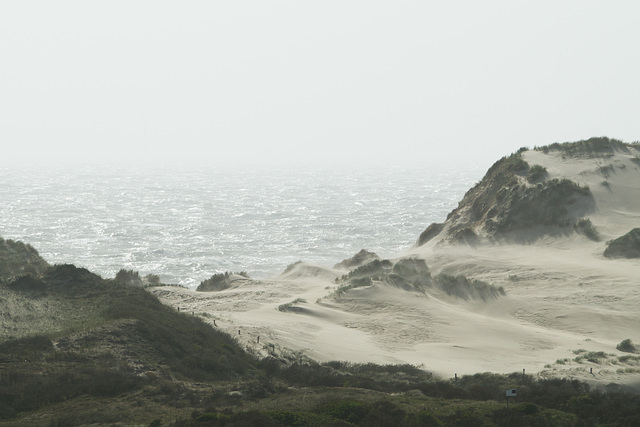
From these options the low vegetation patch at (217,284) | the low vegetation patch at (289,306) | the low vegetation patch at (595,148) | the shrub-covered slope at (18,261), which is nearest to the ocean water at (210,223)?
the shrub-covered slope at (18,261)

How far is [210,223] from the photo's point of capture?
7600cm

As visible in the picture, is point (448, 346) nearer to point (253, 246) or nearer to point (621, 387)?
point (621, 387)

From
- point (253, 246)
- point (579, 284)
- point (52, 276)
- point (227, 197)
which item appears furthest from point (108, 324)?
point (227, 197)

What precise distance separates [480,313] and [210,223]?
4965 centimetres

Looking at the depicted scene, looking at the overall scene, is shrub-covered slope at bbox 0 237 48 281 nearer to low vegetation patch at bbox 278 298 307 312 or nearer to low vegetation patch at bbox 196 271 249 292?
low vegetation patch at bbox 196 271 249 292

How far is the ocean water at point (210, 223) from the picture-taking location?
54.9 metres

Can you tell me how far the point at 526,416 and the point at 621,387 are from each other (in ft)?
20.1

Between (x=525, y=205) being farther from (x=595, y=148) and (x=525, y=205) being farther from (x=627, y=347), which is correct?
(x=627, y=347)

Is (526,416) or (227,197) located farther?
(227,197)

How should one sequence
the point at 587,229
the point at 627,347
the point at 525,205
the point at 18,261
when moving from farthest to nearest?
the point at 525,205, the point at 18,261, the point at 587,229, the point at 627,347

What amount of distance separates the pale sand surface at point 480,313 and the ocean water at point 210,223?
49.7ft

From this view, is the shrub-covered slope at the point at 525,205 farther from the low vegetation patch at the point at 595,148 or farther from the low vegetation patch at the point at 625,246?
the low vegetation patch at the point at 625,246

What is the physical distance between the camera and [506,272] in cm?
3606

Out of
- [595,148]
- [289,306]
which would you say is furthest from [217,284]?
[595,148]
